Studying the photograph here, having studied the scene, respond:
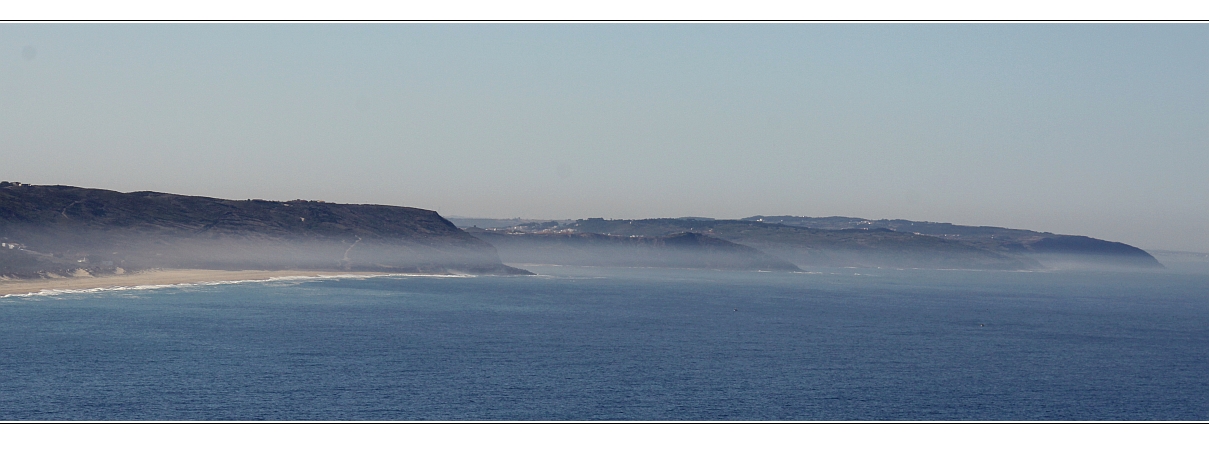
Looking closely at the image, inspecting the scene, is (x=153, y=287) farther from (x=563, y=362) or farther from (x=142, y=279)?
(x=563, y=362)

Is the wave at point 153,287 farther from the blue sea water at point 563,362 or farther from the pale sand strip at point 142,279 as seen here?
the blue sea water at point 563,362

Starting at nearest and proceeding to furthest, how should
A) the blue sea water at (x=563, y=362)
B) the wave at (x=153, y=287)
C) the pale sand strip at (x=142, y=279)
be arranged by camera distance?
1. the blue sea water at (x=563, y=362)
2. the wave at (x=153, y=287)
3. the pale sand strip at (x=142, y=279)

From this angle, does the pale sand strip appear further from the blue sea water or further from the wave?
the blue sea water

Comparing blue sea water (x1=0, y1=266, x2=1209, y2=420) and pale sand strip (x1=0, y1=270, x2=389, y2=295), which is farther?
pale sand strip (x1=0, y1=270, x2=389, y2=295)

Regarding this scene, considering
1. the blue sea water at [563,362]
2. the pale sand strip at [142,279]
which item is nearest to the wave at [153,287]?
the pale sand strip at [142,279]

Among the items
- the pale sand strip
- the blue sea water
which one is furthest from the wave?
the blue sea water

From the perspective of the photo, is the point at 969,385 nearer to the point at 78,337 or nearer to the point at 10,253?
the point at 78,337

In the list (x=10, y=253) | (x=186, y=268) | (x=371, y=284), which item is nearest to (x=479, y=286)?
(x=371, y=284)
